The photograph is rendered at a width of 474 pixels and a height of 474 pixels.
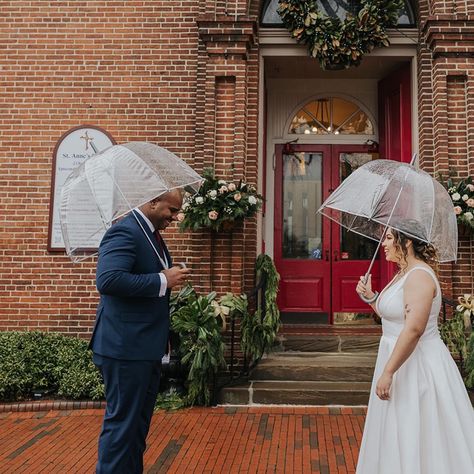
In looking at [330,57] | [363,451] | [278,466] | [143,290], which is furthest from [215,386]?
[330,57]

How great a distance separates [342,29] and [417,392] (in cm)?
536

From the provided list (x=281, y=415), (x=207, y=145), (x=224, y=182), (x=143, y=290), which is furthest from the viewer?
(x=207, y=145)

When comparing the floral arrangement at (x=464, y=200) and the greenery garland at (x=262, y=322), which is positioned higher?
the floral arrangement at (x=464, y=200)

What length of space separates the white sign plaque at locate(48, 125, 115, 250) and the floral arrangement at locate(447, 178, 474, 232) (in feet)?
14.7

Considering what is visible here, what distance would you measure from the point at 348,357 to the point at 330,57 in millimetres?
3946

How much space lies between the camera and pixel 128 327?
112 inches

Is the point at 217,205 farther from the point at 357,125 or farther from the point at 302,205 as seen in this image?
the point at 357,125

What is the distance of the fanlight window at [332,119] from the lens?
8219mm

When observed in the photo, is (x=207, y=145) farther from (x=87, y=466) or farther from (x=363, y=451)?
(x=363, y=451)

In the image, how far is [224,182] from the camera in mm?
6195

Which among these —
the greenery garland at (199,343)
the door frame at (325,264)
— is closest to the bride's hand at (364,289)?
the greenery garland at (199,343)

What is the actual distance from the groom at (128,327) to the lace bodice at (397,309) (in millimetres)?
1188

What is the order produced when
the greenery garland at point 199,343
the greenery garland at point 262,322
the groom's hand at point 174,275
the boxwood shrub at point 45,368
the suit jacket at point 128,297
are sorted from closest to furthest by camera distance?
the suit jacket at point 128,297 → the groom's hand at point 174,275 → the greenery garland at point 199,343 → the boxwood shrub at point 45,368 → the greenery garland at point 262,322

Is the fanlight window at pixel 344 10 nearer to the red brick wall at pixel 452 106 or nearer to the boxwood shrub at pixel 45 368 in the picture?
the red brick wall at pixel 452 106
